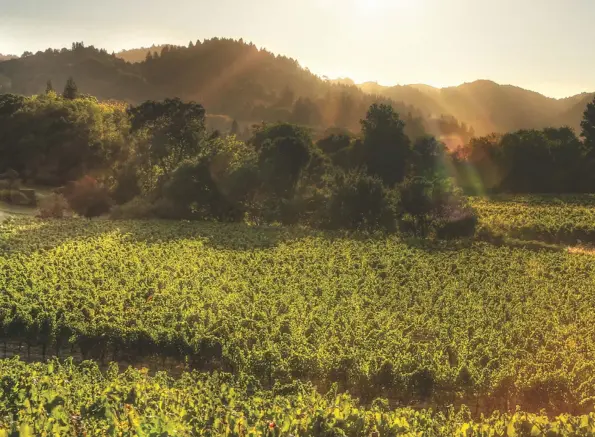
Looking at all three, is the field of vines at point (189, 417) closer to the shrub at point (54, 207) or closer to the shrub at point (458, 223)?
the shrub at point (458, 223)

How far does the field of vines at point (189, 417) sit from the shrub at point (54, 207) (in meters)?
43.4

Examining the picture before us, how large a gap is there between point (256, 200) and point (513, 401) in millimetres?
37648

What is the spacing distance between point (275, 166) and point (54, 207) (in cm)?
2188

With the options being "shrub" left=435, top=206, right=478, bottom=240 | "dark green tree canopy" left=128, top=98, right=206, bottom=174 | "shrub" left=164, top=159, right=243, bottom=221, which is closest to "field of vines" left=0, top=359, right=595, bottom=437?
"shrub" left=435, top=206, right=478, bottom=240

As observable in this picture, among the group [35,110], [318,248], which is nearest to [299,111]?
[35,110]

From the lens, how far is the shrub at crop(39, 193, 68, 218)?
2056 inches

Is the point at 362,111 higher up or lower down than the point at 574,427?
higher up

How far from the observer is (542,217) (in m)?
48.2

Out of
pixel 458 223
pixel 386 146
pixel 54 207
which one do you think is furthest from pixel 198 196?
pixel 458 223

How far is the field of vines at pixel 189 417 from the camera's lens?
959 centimetres

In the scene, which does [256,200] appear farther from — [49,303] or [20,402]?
[20,402]

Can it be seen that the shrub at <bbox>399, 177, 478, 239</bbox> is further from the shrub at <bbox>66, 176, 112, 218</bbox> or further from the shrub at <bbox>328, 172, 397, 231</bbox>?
the shrub at <bbox>66, 176, 112, 218</bbox>

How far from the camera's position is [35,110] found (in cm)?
7250

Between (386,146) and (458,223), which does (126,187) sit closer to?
(386,146)
